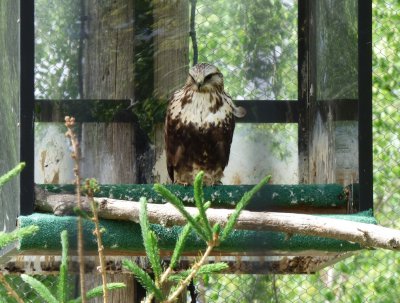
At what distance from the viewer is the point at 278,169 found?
330cm

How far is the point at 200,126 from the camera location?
3859mm

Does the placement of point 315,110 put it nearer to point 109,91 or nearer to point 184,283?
point 109,91

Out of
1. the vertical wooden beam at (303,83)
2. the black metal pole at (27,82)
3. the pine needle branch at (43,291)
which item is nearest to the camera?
the pine needle branch at (43,291)

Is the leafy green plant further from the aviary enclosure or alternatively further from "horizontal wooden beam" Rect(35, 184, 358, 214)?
"horizontal wooden beam" Rect(35, 184, 358, 214)

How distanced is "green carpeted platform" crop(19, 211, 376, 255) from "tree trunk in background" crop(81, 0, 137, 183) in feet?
1.06

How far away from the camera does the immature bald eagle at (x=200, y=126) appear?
370 cm

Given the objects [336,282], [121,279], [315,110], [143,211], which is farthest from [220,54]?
[336,282]

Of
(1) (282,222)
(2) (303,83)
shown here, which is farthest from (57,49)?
(1) (282,222)

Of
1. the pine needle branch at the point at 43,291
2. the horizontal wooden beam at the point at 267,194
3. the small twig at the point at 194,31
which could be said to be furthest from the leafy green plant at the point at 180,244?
the small twig at the point at 194,31

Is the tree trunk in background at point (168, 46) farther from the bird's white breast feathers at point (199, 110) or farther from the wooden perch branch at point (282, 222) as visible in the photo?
the wooden perch branch at point (282, 222)

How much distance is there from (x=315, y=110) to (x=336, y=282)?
369 centimetres

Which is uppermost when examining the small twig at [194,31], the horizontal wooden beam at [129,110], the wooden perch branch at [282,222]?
the small twig at [194,31]

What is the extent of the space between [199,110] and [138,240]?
3.47ft

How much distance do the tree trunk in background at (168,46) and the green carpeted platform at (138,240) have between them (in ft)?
2.74
